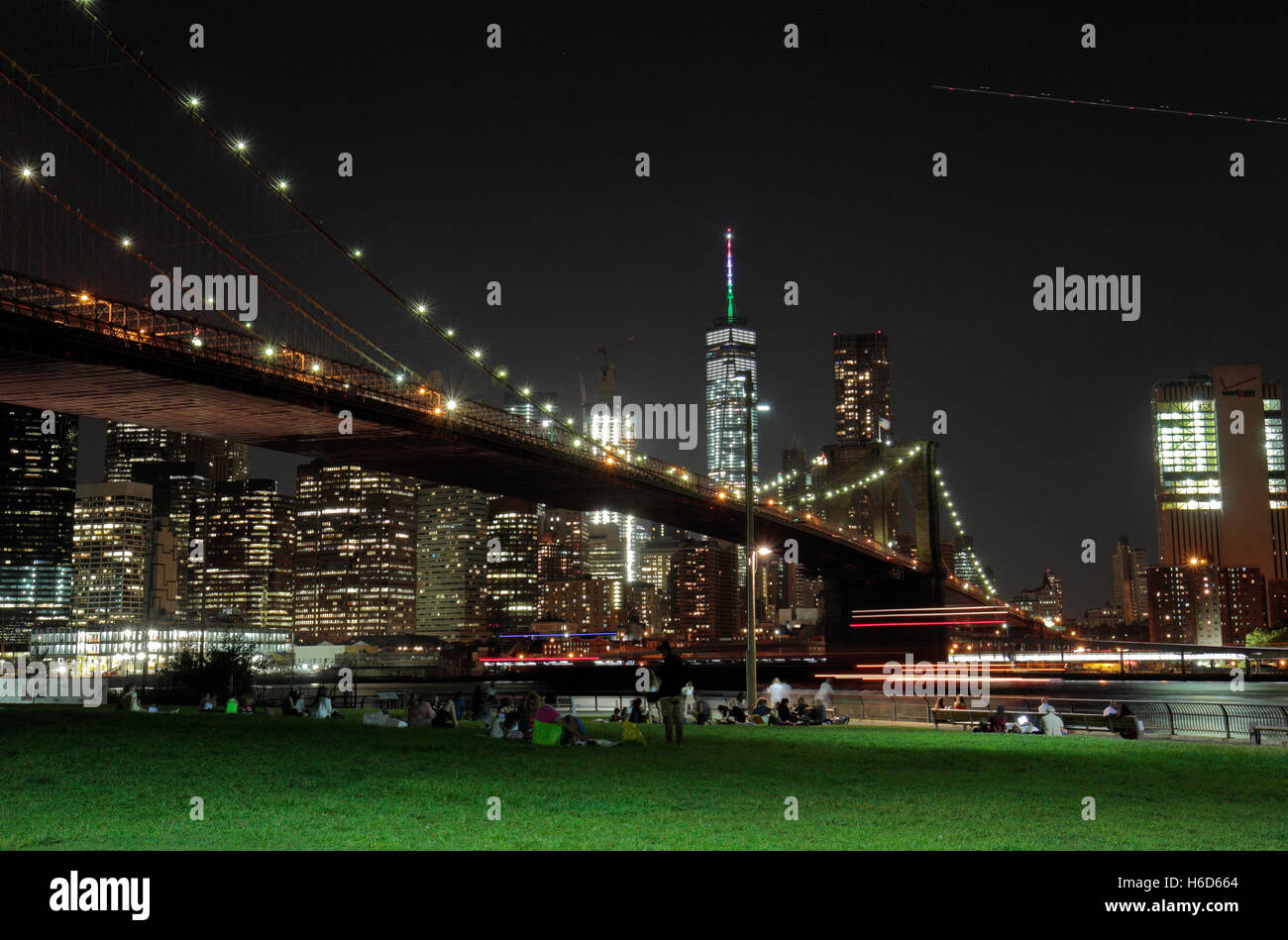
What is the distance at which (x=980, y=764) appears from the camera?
1371 cm

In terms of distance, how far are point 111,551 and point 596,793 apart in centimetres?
19766

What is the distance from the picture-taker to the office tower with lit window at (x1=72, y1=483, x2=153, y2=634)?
180 m

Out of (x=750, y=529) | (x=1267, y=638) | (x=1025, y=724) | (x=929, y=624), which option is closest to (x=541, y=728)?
(x=750, y=529)

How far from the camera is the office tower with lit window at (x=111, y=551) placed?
180 metres

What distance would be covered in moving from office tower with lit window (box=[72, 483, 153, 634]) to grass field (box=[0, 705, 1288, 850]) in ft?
588

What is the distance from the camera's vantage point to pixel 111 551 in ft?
618

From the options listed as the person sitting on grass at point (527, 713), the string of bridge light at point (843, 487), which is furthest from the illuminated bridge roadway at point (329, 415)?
the person sitting on grass at point (527, 713)

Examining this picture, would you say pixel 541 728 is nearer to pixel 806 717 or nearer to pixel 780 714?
pixel 780 714

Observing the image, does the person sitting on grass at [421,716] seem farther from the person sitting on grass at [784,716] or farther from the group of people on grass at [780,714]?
the person sitting on grass at [784,716]

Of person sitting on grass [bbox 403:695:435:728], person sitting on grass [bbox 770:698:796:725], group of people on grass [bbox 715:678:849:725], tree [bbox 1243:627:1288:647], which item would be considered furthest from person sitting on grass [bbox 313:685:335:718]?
tree [bbox 1243:627:1288:647]

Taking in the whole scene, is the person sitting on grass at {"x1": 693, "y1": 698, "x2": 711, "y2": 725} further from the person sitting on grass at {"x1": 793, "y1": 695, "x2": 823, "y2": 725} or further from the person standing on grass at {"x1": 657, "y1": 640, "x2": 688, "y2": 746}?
the person standing on grass at {"x1": 657, "y1": 640, "x2": 688, "y2": 746}
